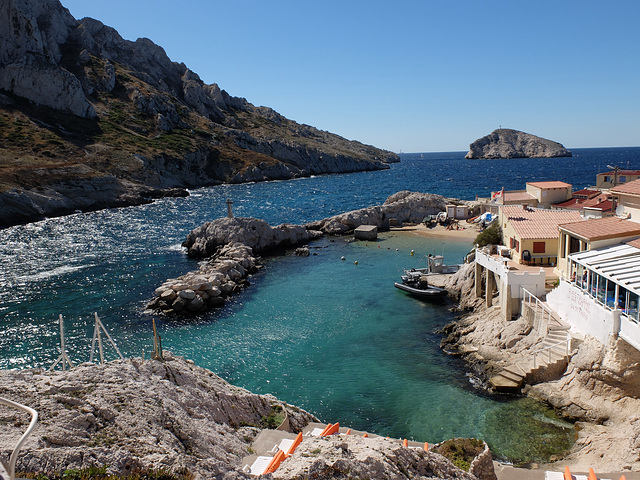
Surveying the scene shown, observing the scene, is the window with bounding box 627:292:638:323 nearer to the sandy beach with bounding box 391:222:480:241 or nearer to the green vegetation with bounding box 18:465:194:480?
the green vegetation with bounding box 18:465:194:480

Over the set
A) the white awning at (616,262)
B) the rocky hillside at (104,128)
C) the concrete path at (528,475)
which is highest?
the rocky hillside at (104,128)

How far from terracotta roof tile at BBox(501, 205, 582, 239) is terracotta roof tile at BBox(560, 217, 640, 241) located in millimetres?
4091

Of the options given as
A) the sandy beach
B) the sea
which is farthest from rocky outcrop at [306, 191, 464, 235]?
the sea

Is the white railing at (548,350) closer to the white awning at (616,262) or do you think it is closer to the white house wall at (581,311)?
the white house wall at (581,311)

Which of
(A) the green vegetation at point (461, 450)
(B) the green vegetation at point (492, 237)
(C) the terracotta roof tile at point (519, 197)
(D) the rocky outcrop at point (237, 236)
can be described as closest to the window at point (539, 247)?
(B) the green vegetation at point (492, 237)

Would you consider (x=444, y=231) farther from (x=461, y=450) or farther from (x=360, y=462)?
(x=360, y=462)

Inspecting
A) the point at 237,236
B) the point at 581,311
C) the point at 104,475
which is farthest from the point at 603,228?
the point at 237,236

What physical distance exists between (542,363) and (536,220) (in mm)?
13011

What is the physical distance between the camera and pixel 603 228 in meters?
23.2

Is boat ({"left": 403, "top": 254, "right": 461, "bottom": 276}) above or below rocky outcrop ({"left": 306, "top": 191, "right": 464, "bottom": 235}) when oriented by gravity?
below

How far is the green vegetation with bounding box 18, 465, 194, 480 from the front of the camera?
20.3 feet

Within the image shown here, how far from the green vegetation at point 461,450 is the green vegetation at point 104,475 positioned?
8274 mm

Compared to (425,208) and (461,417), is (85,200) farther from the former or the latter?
(461,417)

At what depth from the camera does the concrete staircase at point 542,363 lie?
21.0m
